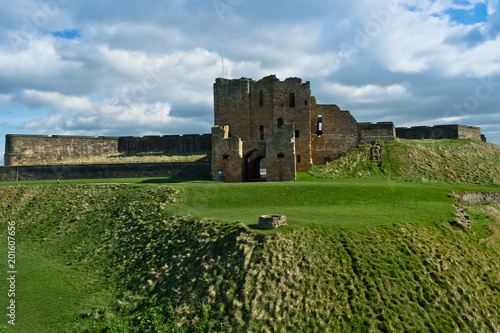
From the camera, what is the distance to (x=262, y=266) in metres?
16.9

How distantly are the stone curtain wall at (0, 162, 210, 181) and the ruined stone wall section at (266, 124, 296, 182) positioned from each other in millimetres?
7216

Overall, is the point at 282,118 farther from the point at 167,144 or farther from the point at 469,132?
the point at 469,132

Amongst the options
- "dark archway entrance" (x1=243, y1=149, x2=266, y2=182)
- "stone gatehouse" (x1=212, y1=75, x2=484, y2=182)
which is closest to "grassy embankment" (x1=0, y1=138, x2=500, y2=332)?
"dark archway entrance" (x1=243, y1=149, x2=266, y2=182)

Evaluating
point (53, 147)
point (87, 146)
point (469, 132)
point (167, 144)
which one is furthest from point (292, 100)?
point (53, 147)

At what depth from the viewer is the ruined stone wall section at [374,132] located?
41281mm

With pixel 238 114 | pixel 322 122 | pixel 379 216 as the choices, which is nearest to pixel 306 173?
pixel 322 122

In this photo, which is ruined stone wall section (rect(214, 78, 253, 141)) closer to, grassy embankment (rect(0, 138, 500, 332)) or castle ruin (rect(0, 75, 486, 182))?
castle ruin (rect(0, 75, 486, 182))

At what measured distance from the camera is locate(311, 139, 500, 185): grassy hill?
115 ft

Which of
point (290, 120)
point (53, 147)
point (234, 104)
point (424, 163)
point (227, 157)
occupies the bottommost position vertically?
point (424, 163)

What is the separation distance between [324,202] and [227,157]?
40.4 feet

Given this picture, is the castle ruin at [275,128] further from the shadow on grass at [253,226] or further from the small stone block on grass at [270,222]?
the small stone block on grass at [270,222]

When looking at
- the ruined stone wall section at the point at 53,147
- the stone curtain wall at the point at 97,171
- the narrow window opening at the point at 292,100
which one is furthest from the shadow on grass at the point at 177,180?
the ruined stone wall section at the point at 53,147

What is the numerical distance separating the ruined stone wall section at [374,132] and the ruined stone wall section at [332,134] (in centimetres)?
71

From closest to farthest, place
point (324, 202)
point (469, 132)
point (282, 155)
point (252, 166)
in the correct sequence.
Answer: point (324, 202) → point (282, 155) → point (252, 166) → point (469, 132)
